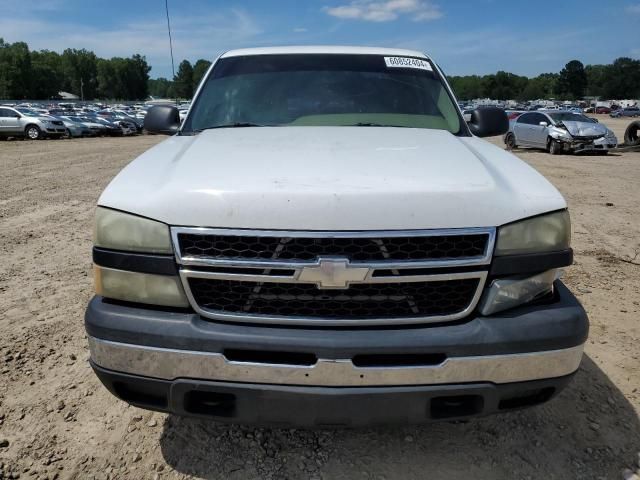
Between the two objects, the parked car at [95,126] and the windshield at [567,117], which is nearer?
the windshield at [567,117]

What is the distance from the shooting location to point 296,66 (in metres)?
3.53

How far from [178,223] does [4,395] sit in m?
1.80

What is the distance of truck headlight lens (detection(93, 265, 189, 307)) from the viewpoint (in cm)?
195

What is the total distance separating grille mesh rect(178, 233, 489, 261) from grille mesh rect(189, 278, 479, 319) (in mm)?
109

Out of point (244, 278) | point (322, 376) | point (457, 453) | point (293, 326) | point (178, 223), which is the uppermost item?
point (178, 223)

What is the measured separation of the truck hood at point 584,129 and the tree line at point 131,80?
10518 centimetres

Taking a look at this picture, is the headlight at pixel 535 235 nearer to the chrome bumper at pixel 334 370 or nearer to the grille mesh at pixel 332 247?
the grille mesh at pixel 332 247

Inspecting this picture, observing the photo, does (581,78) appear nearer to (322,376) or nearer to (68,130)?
(68,130)

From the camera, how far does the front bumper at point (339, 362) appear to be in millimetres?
1854

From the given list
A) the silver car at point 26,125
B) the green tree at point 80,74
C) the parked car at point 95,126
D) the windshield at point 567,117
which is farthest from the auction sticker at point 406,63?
the green tree at point 80,74

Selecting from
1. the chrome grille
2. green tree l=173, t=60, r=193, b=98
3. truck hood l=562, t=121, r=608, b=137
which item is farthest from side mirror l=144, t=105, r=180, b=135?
green tree l=173, t=60, r=193, b=98

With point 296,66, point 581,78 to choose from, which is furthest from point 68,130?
point 581,78

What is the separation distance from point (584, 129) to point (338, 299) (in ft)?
60.9

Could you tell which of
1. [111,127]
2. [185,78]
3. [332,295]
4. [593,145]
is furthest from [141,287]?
[185,78]
